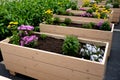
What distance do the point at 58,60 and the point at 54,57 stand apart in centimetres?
7

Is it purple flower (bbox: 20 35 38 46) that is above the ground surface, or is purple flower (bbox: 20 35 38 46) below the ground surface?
above

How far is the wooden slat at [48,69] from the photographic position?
192 cm

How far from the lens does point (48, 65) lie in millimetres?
2082

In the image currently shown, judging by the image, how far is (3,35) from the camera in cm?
296

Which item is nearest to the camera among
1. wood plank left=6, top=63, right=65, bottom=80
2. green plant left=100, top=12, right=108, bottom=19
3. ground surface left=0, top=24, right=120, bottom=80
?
wood plank left=6, top=63, right=65, bottom=80

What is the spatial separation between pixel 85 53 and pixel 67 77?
408mm

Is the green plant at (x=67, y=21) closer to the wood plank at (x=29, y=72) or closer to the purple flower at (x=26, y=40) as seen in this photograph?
the purple flower at (x=26, y=40)

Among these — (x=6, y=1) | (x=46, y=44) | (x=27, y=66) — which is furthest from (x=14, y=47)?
(x=6, y=1)

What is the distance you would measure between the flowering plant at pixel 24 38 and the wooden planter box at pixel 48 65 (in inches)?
5.1

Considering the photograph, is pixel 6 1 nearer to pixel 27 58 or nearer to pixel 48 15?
pixel 48 15

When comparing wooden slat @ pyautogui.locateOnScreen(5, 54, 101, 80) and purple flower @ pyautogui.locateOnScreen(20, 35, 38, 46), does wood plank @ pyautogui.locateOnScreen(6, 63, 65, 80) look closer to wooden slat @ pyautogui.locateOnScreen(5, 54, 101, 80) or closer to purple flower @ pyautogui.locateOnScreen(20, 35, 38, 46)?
wooden slat @ pyautogui.locateOnScreen(5, 54, 101, 80)

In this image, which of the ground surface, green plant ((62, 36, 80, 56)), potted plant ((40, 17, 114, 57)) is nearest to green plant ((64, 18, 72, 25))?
potted plant ((40, 17, 114, 57))

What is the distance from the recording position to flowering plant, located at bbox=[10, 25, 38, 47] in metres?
2.31

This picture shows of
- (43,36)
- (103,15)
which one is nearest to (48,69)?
(43,36)
